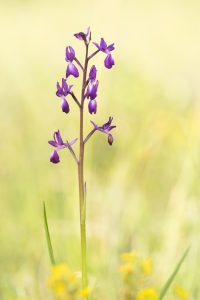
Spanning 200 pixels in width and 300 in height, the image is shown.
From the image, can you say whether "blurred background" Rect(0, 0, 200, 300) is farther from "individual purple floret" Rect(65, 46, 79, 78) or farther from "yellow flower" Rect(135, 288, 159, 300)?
"individual purple floret" Rect(65, 46, 79, 78)

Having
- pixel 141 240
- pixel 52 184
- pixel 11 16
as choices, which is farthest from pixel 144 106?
pixel 11 16

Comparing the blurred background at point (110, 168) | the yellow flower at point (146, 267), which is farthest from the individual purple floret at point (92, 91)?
the blurred background at point (110, 168)

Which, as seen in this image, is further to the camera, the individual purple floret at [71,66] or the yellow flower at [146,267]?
the yellow flower at [146,267]

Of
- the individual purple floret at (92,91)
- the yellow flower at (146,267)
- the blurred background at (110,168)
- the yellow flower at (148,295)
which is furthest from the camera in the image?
the blurred background at (110,168)

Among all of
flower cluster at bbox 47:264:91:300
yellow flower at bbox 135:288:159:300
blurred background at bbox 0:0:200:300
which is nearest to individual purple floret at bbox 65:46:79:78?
flower cluster at bbox 47:264:91:300

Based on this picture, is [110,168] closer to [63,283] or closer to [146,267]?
[146,267]

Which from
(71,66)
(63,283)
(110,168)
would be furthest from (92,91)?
(110,168)

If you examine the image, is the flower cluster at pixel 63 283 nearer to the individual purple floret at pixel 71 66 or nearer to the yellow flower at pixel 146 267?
the yellow flower at pixel 146 267

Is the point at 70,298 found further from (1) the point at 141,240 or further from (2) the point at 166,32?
(2) the point at 166,32
